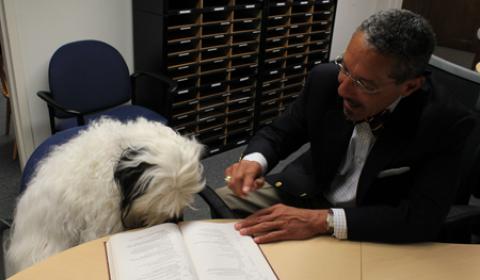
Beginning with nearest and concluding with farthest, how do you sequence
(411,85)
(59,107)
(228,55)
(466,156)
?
(411,85), (466,156), (59,107), (228,55)

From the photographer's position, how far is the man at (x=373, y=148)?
108 cm

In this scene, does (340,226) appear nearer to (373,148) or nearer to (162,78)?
(373,148)

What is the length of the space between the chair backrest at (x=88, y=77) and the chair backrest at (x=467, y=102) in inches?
66.5

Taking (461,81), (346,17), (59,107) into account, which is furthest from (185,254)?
(346,17)

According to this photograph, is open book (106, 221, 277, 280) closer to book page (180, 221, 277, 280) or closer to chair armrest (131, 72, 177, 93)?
book page (180, 221, 277, 280)

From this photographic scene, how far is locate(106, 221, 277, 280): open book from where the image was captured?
2.94ft

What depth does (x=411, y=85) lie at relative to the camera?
116 cm

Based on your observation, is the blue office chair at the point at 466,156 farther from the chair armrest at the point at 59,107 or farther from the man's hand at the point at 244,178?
the chair armrest at the point at 59,107

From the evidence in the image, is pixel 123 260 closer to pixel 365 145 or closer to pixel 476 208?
pixel 365 145

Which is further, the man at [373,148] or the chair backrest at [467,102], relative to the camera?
the chair backrest at [467,102]

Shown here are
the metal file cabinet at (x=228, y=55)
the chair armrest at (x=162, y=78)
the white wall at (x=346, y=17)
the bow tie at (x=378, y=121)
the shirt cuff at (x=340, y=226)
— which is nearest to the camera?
the shirt cuff at (x=340, y=226)

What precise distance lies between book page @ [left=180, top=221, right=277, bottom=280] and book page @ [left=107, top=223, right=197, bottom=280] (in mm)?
27

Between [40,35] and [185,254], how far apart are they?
1835 mm

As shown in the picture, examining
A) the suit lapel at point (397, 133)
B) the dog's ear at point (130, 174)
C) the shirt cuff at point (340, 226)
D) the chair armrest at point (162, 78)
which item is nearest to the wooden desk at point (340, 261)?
the shirt cuff at point (340, 226)
